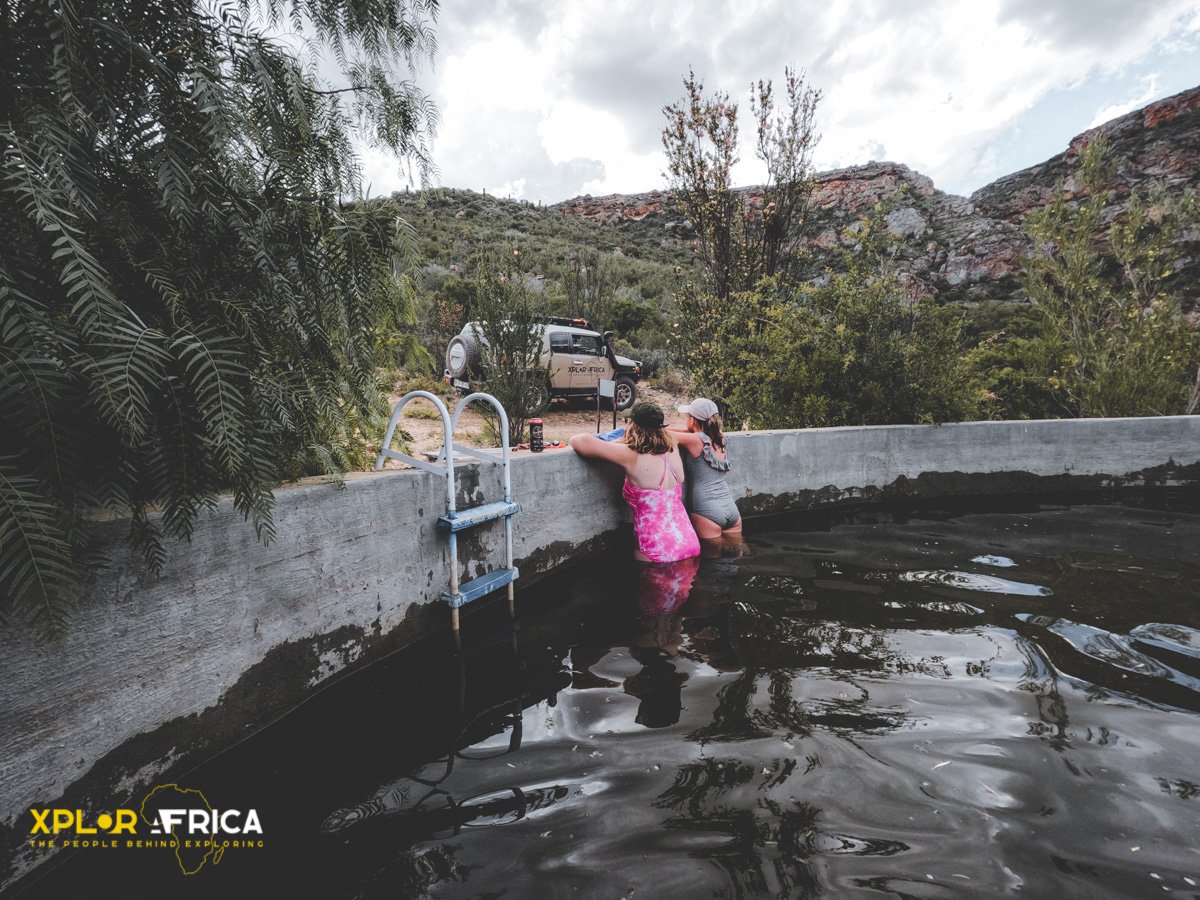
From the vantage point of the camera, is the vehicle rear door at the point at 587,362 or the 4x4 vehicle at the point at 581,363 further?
the vehicle rear door at the point at 587,362

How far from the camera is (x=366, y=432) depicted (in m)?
4.30

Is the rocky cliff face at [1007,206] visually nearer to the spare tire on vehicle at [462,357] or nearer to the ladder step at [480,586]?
the spare tire on vehicle at [462,357]

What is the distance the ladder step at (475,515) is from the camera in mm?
3549

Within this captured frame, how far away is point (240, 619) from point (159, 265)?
164 cm

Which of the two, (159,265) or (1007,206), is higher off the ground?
(1007,206)

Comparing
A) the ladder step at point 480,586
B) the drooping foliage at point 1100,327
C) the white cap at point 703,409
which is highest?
the drooping foliage at point 1100,327

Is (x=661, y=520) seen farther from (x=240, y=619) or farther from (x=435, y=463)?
(x=240, y=619)

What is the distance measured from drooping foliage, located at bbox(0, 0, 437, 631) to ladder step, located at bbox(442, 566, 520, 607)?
4.54 ft

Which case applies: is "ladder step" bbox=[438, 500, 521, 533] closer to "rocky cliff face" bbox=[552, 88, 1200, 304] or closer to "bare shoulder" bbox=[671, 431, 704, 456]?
"bare shoulder" bbox=[671, 431, 704, 456]

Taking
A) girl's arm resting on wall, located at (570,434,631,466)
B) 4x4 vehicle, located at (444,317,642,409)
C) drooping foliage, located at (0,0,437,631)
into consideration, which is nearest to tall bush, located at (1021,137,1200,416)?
girl's arm resting on wall, located at (570,434,631,466)

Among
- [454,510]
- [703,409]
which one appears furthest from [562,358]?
[454,510]

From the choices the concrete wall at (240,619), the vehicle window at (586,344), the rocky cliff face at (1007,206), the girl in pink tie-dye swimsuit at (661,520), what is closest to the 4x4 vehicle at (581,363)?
the vehicle window at (586,344)

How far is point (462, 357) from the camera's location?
9.23m

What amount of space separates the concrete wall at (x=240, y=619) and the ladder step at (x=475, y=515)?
0.11 m
